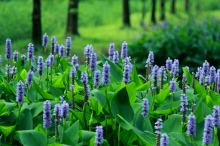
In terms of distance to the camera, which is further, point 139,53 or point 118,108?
point 139,53

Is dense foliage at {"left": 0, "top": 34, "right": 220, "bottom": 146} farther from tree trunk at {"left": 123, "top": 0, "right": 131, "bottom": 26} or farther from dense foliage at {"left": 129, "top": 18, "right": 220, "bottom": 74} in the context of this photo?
tree trunk at {"left": 123, "top": 0, "right": 131, "bottom": 26}

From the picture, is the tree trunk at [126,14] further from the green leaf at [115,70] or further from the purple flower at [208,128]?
the purple flower at [208,128]

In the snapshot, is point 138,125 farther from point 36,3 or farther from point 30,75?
point 36,3

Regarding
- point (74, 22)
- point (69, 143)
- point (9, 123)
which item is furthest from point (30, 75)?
point (74, 22)

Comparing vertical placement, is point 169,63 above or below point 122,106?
above

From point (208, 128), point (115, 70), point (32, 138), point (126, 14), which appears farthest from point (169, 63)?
point (126, 14)

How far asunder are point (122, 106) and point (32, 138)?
0.60 metres

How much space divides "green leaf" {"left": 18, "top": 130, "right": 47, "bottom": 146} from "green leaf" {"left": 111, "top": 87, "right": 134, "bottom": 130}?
47 cm

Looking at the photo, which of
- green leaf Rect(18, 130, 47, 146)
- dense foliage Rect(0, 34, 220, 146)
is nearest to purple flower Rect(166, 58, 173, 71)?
dense foliage Rect(0, 34, 220, 146)

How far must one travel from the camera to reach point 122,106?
1.76m

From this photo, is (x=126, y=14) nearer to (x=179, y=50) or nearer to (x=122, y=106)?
(x=179, y=50)

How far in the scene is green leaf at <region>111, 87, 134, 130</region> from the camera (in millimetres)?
1716

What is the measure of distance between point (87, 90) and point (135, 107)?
0.41 m

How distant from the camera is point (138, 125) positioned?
1839 millimetres
